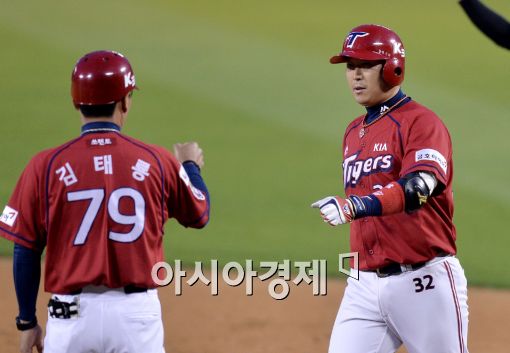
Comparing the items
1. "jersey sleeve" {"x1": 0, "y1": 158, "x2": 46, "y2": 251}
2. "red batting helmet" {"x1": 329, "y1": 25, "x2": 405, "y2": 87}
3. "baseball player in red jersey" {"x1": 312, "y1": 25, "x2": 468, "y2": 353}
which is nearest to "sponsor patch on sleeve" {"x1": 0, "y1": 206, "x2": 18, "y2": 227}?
"jersey sleeve" {"x1": 0, "y1": 158, "x2": 46, "y2": 251}

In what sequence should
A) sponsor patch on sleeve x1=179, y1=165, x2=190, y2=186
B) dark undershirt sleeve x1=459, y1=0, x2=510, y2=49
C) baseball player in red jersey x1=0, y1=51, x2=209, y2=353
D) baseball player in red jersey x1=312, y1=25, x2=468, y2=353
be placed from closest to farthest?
baseball player in red jersey x1=0, y1=51, x2=209, y2=353, sponsor patch on sleeve x1=179, y1=165, x2=190, y2=186, baseball player in red jersey x1=312, y1=25, x2=468, y2=353, dark undershirt sleeve x1=459, y1=0, x2=510, y2=49

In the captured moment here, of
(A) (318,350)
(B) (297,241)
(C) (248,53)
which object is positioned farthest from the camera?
(C) (248,53)

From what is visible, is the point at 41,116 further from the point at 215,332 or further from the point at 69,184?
the point at 69,184

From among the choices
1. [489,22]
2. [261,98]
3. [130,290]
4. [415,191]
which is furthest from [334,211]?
[261,98]

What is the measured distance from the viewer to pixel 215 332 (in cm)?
570

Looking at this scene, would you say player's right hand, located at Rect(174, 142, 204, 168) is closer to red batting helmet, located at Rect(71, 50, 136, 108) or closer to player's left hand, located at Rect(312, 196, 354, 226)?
red batting helmet, located at Rect(71, 50, 136, 108)

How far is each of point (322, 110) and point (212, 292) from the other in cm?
417

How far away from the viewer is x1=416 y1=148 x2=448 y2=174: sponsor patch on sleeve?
3.76m

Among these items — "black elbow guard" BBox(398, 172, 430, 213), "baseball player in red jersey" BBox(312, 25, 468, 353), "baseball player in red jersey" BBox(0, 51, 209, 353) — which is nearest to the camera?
"baseball player in red jersey" BBox(0, 51, 209, 353)

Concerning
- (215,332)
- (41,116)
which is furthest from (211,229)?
(41,116)

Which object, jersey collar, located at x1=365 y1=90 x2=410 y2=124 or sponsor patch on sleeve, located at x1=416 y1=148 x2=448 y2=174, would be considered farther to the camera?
jersey collar, located at x1=365 y1=90 x2=410 y2=124

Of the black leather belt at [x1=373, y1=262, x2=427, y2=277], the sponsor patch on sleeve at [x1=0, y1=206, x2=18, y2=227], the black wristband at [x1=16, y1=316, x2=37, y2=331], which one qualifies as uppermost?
the sponsor patch on sleeve at [x1=0, y1=206, x2=18, y2=227]

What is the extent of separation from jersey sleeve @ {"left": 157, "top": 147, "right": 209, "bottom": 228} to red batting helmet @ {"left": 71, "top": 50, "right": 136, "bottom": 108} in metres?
0.30

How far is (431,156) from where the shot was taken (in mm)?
3766
